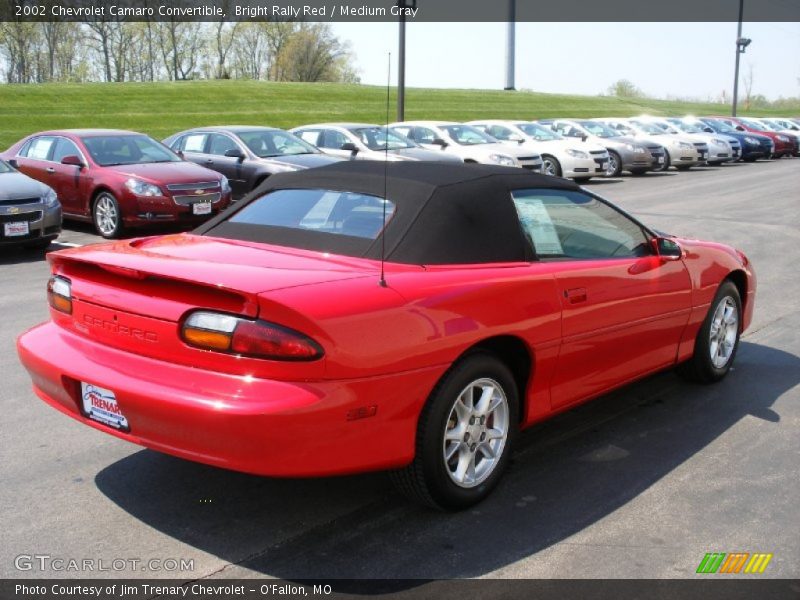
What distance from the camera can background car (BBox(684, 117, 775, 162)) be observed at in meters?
33.8

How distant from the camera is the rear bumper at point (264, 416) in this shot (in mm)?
3305

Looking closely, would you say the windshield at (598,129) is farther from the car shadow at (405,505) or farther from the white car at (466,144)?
the car shadow at (405,505)

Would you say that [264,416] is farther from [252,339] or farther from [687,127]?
[687,127]

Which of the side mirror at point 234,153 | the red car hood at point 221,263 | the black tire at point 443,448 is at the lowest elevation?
the black tire at point 443,448

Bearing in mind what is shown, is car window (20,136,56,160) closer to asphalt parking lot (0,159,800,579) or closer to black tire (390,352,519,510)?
asphalt parking lot (0,159,800,579)

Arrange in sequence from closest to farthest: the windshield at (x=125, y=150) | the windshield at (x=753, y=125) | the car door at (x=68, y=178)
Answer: the car door at (x=68, y=178) → the windshield at (x=125, y=150) → the windshield at (x=753, y=125)

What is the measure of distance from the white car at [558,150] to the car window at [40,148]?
11616 mm

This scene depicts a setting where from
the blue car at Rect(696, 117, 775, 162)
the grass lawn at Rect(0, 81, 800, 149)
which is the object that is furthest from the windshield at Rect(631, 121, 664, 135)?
the grass lawn at Rect(0, 81, 800, 149)

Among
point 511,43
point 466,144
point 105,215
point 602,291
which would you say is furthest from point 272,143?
point 511,43

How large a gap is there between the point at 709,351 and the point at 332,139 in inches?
573

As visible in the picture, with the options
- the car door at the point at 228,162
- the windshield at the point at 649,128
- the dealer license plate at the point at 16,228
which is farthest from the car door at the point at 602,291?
the windshield at the point at 649,128

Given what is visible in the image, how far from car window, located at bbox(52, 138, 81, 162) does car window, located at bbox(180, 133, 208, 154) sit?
2.93 meters

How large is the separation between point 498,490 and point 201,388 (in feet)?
5.01

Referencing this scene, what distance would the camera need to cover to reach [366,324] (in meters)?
3.51
